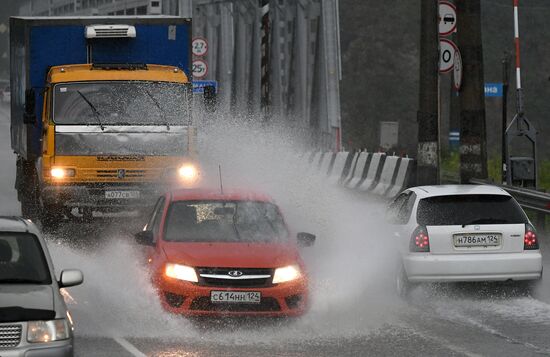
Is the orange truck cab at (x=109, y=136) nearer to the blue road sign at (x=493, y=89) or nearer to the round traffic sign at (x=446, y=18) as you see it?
the round traffic sign at (x=446, y=18)

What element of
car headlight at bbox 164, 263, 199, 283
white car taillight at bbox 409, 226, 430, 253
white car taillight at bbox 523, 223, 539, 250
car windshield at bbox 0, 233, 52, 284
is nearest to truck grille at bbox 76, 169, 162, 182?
white car taillight at bbox 409, 226, 430, 253

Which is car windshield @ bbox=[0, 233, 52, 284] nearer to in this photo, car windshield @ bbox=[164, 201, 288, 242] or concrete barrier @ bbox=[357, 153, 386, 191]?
car windshield @ bbox=[164, 201, 288, 242]

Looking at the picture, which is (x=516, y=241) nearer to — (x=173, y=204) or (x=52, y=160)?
(x=173, y=204)

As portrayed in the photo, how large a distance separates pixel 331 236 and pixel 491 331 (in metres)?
10.1

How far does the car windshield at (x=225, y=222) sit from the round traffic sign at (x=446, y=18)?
11355mm

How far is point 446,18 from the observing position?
24.8 meters

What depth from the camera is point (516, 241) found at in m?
14.6

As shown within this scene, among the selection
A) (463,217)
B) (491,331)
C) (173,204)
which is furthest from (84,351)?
(463,217)

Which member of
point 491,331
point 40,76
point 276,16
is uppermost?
point 276,16

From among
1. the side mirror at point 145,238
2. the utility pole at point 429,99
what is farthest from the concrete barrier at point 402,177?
the side mirror at point 145,238

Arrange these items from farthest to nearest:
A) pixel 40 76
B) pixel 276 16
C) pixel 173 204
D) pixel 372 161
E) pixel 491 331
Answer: pixel 276 16, pixel 372 161, pixel 40 76, pixel 173 204, pixel 491 331

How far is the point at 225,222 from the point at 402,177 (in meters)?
14.6

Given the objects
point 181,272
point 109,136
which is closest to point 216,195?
point 181,272

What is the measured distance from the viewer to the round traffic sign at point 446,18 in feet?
81.3
